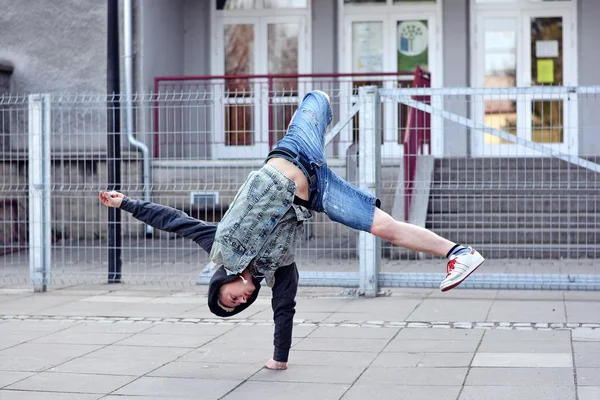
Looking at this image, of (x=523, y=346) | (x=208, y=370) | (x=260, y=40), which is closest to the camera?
(x=208, y=370)

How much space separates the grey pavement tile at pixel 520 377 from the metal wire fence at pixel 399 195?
3.09m

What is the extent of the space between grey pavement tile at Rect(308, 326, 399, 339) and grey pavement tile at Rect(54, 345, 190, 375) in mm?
1074

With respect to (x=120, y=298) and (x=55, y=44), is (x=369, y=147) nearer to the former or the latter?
(x=120, y=298)

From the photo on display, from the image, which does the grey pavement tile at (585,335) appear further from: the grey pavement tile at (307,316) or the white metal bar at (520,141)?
the white metal bar at (520,141)

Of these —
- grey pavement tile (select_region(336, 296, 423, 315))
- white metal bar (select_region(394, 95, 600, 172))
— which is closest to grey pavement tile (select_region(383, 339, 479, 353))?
grey pavement tile (select_region(336, 296, 423, 315))

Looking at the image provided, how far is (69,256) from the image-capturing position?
11.6m

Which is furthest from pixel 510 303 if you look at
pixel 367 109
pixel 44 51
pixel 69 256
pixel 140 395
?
pixel 44 51

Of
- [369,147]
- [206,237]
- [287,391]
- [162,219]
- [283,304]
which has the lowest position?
[287,391]

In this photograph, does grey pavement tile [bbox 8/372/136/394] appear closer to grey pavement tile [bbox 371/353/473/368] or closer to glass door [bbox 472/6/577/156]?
grey pavement tile [bbox 371/353/473/368]

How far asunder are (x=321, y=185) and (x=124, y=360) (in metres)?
1.74

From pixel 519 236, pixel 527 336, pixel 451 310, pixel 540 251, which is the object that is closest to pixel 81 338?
pixel 451 310

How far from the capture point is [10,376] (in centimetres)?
594

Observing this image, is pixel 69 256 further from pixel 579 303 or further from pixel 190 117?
pixel 579 303

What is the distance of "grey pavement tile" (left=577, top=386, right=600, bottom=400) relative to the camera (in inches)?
204
